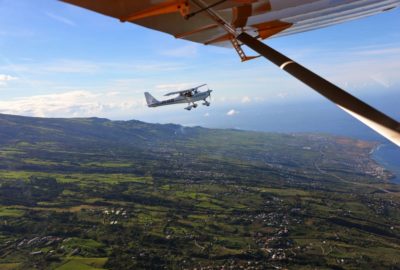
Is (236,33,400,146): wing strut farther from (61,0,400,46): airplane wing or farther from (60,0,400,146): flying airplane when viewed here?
(61,0,400,46): airplane wing

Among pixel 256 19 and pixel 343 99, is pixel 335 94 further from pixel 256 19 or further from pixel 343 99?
pixel 256 19

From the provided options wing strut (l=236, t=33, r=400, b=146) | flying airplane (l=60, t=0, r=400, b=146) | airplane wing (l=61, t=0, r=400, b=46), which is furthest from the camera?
airplane wing (l=61, t=0, r=400, b=46)

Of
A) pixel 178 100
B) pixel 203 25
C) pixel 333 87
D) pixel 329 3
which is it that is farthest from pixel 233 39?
pixel 178 100

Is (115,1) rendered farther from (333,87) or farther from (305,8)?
(305,8)

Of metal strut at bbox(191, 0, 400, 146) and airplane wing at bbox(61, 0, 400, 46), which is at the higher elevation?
airplane wing at bbox(61, 0, 400, 46)

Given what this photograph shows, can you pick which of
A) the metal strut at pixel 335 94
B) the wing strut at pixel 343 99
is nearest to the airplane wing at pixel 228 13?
the metal strut at pixel 335 94

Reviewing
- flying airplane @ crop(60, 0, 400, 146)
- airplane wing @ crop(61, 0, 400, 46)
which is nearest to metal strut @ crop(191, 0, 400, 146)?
flying airplane @ crop(60, 0, 400, 146)

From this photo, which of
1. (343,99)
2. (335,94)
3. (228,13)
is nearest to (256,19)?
(228,13)

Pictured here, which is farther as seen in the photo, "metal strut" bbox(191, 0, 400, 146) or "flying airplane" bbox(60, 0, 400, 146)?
"flying airplane" bbox(60, 0, 400, 146)
